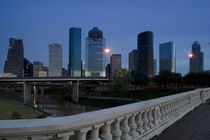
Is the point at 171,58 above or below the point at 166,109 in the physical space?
above

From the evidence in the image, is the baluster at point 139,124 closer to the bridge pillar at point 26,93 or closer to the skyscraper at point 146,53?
the bridge pillar at point 26,93

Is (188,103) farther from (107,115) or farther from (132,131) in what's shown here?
(107,115)

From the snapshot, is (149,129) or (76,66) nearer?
(149,129)

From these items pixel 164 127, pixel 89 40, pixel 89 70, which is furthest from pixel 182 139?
pixel 89 40

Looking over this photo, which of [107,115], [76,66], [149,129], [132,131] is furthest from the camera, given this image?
[76,66]

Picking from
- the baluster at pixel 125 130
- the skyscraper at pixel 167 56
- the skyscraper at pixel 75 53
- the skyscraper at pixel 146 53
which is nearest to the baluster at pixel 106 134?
the baluster at pixel 125 130

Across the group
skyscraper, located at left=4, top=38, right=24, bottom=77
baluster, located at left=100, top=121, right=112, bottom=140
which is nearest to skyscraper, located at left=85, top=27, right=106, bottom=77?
skyscraper, located at left=4, top=38, right=24, bottom=77

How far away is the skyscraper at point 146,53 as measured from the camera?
608 feet

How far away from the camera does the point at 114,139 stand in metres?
2.44

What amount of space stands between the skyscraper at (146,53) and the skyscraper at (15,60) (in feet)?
508

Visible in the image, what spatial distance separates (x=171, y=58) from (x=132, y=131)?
20121 cm

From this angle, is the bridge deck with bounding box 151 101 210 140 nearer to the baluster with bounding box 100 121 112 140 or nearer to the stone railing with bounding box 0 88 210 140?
the stone railing with bounding box 0 88 210 140

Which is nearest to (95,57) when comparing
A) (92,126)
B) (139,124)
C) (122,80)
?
(122,80)

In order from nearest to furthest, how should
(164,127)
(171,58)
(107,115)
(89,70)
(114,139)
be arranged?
(107,115) < (114,139) < (164,127) < (89,70) < (171,58)
